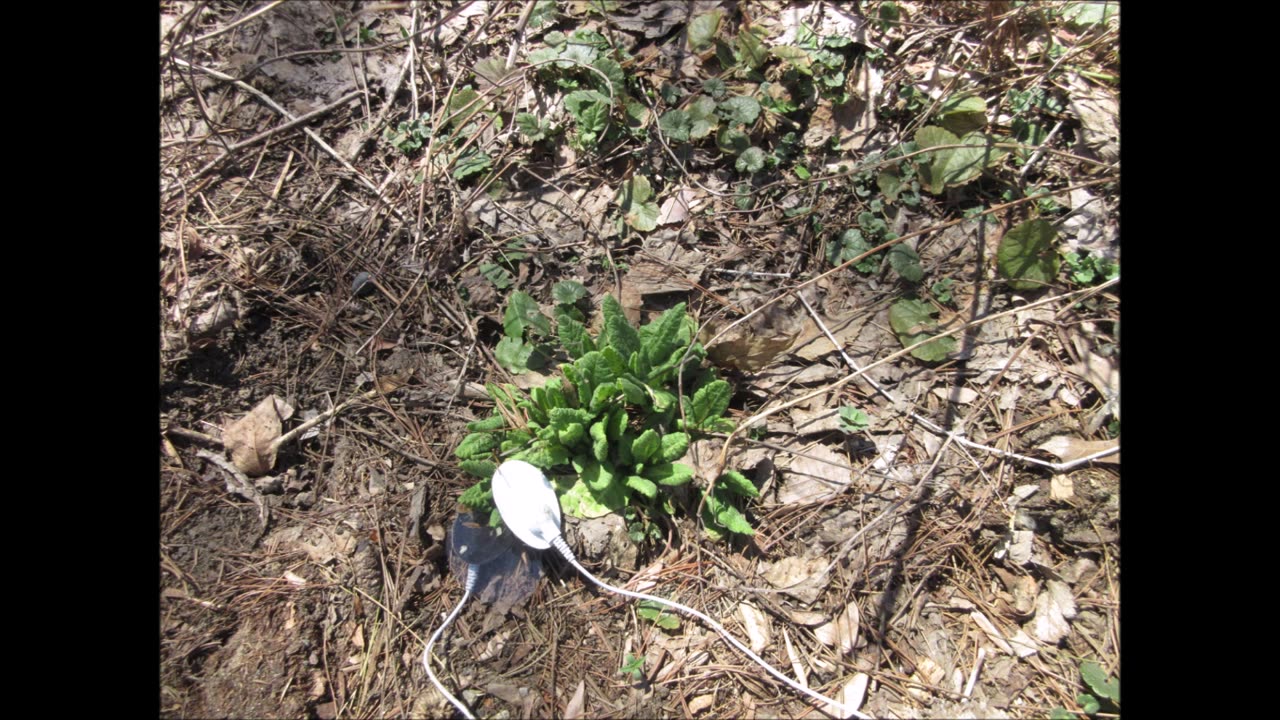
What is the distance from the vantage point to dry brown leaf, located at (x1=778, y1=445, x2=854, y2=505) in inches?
83.9

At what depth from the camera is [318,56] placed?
290cm

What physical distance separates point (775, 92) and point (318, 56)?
2056 mm

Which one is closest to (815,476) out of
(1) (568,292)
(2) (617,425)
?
(2) (617,425)

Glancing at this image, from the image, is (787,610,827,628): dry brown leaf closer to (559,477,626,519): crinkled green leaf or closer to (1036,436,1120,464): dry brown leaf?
(559,477,626,519): crinkled green leaf

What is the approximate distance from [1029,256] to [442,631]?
2361 millimetres

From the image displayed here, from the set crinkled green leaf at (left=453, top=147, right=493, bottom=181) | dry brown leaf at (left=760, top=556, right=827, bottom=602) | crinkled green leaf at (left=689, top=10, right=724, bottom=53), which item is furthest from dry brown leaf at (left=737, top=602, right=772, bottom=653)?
crinkled green leaf at (left=689, top=10, right=724, bottom=53)

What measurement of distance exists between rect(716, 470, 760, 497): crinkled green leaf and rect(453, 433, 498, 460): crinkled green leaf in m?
0.78

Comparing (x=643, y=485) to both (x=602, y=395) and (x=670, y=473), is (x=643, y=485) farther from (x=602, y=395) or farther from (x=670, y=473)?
(x=602, y=395)

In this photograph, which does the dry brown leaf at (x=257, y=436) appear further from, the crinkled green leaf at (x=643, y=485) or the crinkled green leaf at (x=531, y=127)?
the crinkled green leaf at (x=531, y=127)

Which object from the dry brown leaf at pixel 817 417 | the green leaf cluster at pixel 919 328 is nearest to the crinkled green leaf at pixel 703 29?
the green leaf cluster at pixel 919 328

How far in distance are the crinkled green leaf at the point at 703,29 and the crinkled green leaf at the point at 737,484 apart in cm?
178
